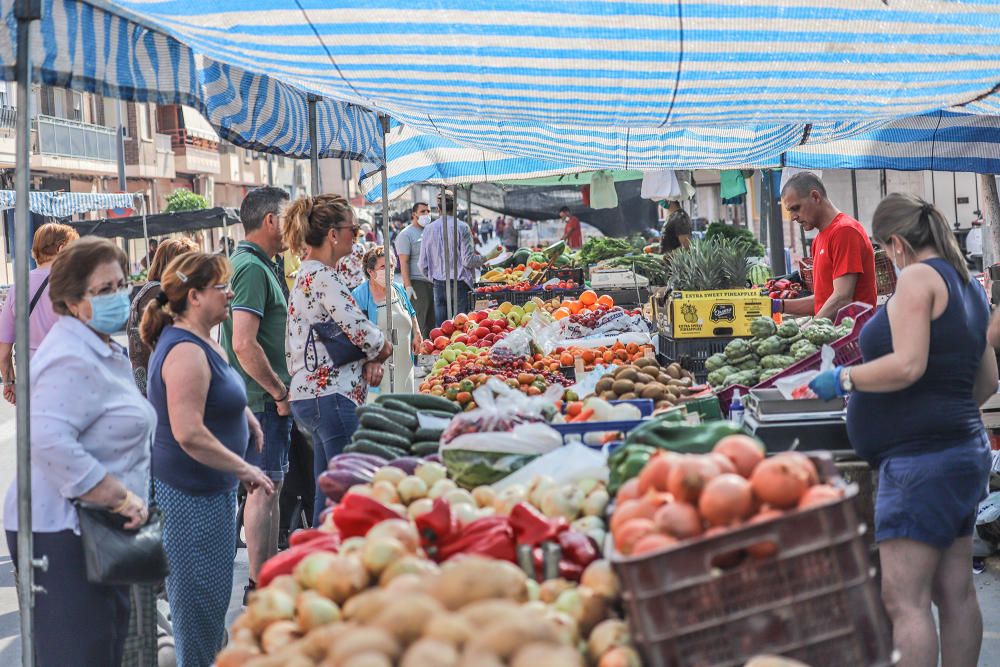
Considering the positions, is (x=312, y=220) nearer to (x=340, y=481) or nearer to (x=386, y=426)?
(x=386, y=426)

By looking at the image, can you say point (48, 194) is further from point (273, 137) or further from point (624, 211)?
point (273, 137)

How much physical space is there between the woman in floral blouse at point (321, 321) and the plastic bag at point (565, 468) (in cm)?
227

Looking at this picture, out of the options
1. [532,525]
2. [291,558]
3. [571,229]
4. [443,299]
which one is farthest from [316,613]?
[571,229]

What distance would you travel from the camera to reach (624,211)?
2553 cm

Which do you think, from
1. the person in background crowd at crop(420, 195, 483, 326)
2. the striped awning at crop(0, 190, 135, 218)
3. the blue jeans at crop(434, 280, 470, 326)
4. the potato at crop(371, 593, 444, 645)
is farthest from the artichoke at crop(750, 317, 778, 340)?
the striped awning at crop(0, 190, 135, 218)

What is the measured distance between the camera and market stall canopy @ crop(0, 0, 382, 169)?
367cm

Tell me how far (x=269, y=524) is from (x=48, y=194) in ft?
79.7

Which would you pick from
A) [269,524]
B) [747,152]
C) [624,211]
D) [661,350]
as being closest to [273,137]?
[269,524]

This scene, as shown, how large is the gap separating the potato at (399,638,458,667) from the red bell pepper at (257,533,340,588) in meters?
0.95

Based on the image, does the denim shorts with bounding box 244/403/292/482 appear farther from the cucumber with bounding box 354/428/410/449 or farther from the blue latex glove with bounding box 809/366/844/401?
the blue latex glove with bounding box 809/366/844/401

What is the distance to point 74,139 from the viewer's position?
1630 inches

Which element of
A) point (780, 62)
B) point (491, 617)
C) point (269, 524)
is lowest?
point (269, 524)

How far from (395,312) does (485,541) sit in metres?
6.23

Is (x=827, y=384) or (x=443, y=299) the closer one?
(x=827, y=384)
